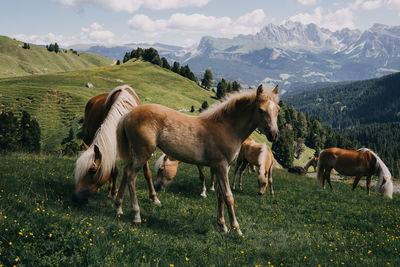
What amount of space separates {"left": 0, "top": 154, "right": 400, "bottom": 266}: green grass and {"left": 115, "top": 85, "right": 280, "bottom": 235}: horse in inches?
39.3

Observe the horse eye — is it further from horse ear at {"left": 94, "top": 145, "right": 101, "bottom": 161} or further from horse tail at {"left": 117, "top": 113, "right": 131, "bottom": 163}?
horse tail at {"left": 117, "top": 113, "right": 131, "bottom": 163}

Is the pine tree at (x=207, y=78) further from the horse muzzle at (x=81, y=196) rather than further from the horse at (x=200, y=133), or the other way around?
the horse muzzle at (x=81, y=196)

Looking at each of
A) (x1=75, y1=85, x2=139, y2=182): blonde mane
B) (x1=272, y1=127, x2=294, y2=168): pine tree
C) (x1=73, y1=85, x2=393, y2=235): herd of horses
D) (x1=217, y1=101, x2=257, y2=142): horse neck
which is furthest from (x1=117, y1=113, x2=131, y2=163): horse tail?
(x1=272, y1=127, x2=294, y2=168): pine tree

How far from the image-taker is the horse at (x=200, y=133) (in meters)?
6.83

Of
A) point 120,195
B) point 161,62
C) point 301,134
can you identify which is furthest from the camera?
point 161,62

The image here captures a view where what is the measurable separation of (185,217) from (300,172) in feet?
92.2

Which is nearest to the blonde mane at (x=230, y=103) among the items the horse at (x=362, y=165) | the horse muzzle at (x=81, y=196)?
the horse muzzle at (x=81, y=196)

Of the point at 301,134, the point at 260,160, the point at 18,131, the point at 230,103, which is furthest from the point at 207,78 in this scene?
the point at 230,103

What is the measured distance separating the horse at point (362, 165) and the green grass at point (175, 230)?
19.8 ft

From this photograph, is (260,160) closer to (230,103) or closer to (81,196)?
(230,103)

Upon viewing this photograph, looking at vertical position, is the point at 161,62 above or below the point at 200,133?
above

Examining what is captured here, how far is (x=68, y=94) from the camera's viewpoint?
2773 inches

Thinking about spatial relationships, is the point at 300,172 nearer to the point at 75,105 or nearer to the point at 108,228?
the point at 108,228

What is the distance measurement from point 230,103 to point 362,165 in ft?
49.6
